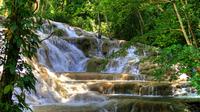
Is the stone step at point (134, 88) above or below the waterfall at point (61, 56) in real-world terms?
below

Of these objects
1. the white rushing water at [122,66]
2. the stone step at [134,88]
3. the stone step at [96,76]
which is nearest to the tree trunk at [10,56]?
the stone step at [134,88]

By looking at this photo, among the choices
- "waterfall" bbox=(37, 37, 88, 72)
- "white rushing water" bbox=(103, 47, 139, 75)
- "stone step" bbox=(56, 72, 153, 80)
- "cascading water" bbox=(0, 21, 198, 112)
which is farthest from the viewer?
"white rushing water" bbox=(103, 47, 139, 75)

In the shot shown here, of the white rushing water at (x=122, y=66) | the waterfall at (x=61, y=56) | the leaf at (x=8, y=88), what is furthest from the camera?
the white rushing water at (x=122, y=66)

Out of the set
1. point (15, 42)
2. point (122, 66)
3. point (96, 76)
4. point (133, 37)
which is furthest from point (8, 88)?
point (122, 66)

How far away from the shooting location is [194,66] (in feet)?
23.3

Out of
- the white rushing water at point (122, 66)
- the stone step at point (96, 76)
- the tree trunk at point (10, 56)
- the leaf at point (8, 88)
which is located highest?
the white rushing water at point (122, 66)

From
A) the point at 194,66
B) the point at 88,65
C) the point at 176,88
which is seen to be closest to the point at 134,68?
the point at 88,65

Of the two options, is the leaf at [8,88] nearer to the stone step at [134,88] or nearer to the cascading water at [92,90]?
the cascading water at [92,90]

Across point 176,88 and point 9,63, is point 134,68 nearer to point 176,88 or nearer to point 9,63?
point 176,88

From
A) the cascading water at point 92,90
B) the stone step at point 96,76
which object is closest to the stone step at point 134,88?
the cascading water at point 92,90

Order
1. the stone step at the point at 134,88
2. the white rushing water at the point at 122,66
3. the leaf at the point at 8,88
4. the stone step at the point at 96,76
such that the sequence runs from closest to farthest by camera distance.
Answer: the leaf at the point at 8,88 < the stone step at the point at 134,88 < the stone step at the point at 96,76 < the white rushing water at the point at 122,66

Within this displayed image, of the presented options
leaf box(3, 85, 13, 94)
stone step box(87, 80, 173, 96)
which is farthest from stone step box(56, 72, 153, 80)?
leaf box(3, 85, 13, 94)

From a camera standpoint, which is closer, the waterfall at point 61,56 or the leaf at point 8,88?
the leaf at point 8,88

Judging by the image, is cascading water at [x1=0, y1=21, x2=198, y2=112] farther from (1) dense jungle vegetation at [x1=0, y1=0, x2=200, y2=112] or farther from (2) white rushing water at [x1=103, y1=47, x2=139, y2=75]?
(1) dense jungle vegetation at [x1=0, y1=0, x2=200, y2=112]
